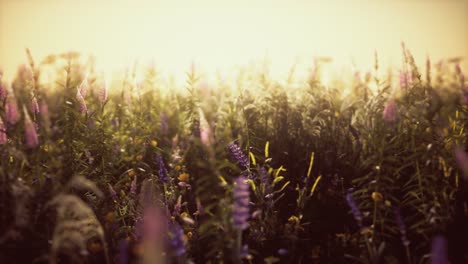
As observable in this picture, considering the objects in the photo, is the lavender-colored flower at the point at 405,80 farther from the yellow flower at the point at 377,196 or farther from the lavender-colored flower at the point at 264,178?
the lavender-colored flower at the point at 264,178

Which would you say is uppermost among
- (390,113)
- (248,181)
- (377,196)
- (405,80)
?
(405,80)

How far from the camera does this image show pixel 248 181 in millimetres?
2303

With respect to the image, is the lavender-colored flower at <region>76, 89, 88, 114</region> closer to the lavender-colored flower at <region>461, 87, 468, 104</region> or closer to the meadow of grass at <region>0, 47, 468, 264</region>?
the meadow of grass at <region>0, 47, 468, 264</region>

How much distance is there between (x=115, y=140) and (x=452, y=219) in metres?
2.49

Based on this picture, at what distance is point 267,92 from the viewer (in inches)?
132

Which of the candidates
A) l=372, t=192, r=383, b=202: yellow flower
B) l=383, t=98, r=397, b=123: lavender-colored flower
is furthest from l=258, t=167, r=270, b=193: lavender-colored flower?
l=383, t=98, r=397, b=123: lavender-colored flower

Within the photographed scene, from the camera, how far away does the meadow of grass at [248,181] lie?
5.47 feet

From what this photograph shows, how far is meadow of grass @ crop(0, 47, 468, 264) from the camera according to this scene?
1668 millimetres

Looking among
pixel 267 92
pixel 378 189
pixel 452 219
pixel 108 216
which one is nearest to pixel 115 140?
pixel 108 216

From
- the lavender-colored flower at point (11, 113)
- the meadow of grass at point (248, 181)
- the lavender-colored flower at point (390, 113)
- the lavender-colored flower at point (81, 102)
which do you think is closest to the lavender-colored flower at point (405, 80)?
the meadow of grass at point (248, 181)

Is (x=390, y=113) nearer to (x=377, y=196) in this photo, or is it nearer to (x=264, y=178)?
(x=377, y=196)

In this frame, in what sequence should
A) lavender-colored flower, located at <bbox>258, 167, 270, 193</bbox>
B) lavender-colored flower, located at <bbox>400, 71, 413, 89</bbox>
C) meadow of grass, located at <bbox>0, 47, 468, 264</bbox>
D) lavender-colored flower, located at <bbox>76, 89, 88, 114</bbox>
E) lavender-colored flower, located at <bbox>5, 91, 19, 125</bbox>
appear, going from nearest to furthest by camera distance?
meadow of grass, located at <bbox>0, 47, 468, 264</bbox> → lavender-colored flower, located at <bbox>5, 91, 19, 125</bbox> → lavender-colored flower, located at <bbox>258, 167, 270, 193</bbox> → lavender-colored flower, located at <bbox>76, 89, 88, 114</bbox> → lavender-colored flower, located at <bbox>400, 71, 413, 89</bbox>

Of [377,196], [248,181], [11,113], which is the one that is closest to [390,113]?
[377,196]

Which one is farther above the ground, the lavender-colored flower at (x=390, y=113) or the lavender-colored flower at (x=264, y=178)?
the lavender-colored flower at (x=390, y=113)
